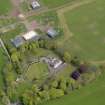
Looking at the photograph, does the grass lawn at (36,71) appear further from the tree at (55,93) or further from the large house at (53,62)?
the tree at (55,93)

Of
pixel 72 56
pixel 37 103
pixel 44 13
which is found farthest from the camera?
pixel 44 13

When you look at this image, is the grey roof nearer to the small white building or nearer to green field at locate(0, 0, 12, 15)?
green field at locate(0, 0, 12, 15)

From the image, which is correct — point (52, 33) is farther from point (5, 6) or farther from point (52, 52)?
point (5, 6)

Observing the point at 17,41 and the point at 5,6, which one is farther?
the point at 5,6

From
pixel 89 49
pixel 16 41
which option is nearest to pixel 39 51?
pixel 16 41

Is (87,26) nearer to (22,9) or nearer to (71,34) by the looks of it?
(71,34)

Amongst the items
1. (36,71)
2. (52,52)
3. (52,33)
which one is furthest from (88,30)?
(36,71)
